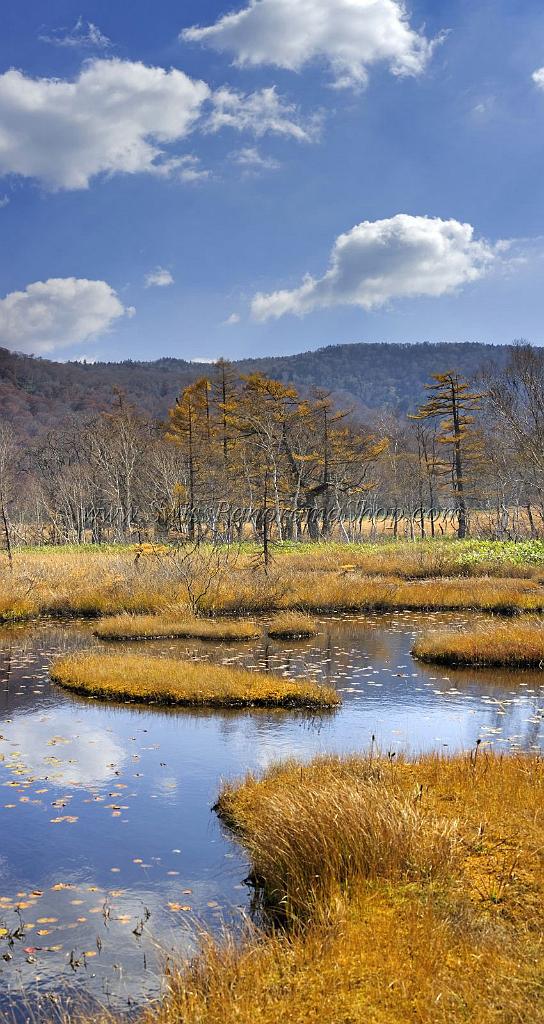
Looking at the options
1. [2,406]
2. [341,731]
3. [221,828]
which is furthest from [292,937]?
[2,406]

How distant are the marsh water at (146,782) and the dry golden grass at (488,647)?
73 cm

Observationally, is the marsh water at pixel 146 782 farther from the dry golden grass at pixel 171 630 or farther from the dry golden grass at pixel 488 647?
the dry golden grass at pixel 171 630

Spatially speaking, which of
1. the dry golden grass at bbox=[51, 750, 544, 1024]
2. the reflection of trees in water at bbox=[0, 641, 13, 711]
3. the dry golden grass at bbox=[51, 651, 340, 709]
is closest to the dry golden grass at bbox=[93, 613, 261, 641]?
the reflection of trees in water at bbox=[0, 641, 13, 711]

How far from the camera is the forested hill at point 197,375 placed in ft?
396

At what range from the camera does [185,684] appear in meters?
16.8

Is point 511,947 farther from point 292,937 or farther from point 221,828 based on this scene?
point 221,828

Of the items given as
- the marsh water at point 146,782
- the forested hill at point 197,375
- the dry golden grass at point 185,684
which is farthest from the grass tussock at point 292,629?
the forested hill at point 197,375

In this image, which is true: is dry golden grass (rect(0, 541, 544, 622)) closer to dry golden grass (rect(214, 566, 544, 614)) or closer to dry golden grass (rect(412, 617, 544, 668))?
dry golden grass (rect(214, 566, 544, 614))

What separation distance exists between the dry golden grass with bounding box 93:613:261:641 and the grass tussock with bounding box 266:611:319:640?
1.86 feet

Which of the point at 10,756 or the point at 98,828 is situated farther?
the point at 10,756

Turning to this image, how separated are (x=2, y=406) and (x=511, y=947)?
12143 centimetres

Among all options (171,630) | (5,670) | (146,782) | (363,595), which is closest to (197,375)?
(363,595)

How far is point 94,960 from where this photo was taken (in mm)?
6895

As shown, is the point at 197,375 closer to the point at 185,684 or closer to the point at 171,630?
the point at 171,630
